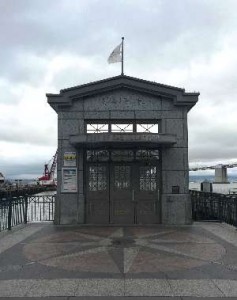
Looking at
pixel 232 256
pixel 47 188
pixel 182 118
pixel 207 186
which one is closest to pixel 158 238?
pixel 232 256

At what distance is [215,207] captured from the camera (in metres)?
15.8

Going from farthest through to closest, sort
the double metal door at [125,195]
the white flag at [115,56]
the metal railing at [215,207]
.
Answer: the white flag at [115,56]
the double metal door at [125,195]
the metal railing at [215,207]

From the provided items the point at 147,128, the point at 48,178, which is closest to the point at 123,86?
the point at 147,128

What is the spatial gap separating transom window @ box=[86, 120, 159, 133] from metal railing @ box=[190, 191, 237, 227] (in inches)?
137

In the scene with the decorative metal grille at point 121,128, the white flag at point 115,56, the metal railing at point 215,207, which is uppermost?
the white flag at point 115,56

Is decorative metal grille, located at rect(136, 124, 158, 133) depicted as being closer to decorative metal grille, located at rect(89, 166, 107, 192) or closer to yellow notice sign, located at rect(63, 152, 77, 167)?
decorative metal grille, located at rect(89, 166, 107, 192)

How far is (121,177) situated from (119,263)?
6337mm

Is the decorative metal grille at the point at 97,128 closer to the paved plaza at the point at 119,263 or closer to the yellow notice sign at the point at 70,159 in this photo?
the yellow notice sign at the point at 70,159

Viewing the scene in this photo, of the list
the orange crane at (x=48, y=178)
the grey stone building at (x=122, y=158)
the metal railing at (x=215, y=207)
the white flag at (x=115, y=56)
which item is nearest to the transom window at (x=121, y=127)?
the grey stone building at (x=122, y=158)

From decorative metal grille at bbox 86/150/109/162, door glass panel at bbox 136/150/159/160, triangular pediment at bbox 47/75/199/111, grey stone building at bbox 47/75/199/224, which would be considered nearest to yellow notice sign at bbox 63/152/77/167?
grey stone building at bbox 47/75/199/224

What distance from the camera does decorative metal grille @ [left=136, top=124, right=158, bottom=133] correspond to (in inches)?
587

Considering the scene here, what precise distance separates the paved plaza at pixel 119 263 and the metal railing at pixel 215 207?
961 mm

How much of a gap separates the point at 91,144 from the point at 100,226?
2821mm

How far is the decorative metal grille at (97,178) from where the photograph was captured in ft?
48.5
